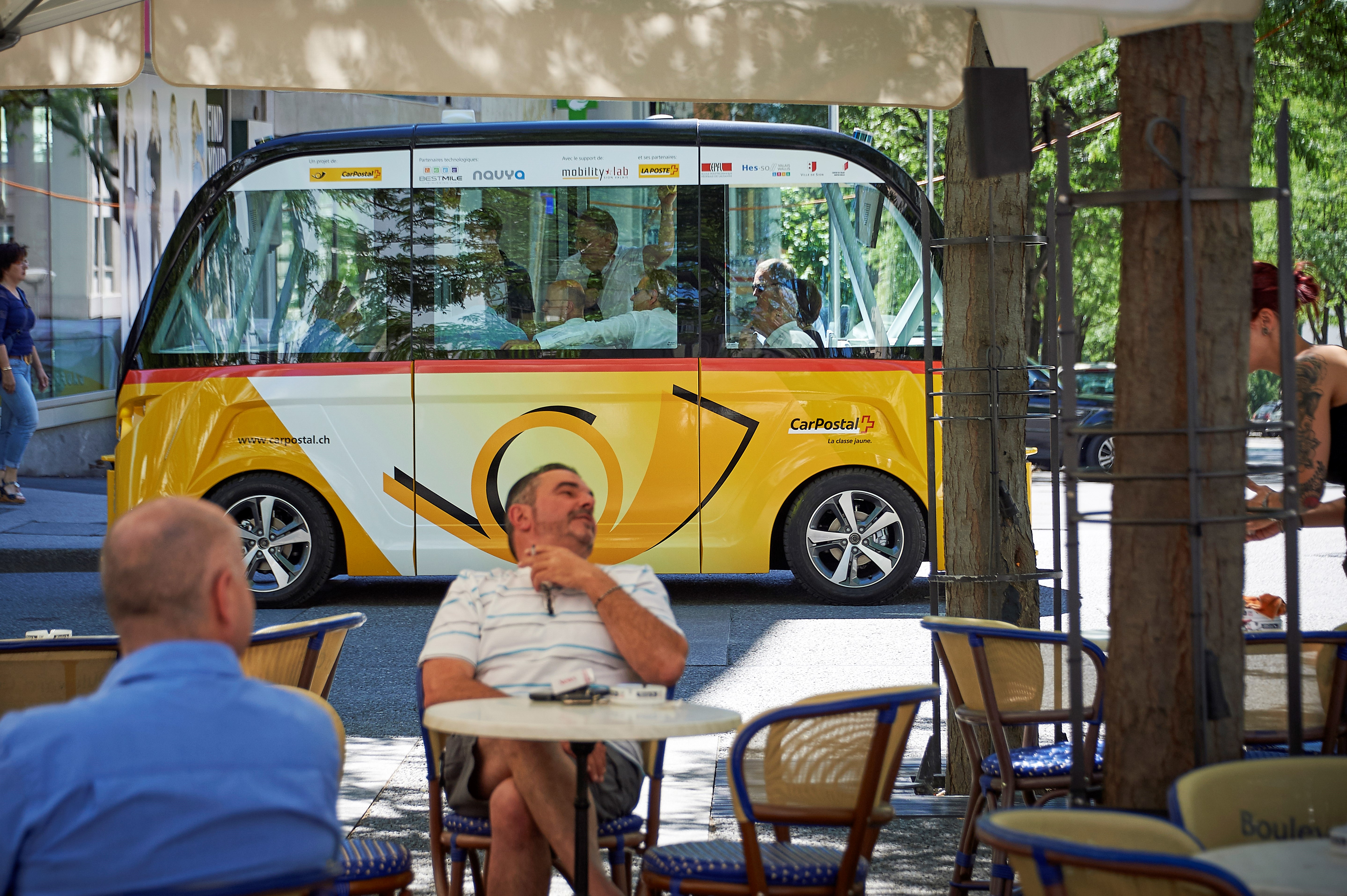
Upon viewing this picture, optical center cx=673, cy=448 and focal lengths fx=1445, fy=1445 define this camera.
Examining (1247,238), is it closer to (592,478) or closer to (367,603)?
(592,478)

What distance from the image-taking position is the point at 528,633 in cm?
405

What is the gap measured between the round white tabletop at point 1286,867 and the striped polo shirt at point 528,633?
5.76ft

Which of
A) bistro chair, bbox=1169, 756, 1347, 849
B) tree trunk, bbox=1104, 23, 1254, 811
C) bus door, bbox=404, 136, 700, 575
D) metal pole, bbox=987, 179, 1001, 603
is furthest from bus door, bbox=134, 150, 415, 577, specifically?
bistro chair, bbox=1169, 756, 1347, 849

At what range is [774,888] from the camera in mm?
3289

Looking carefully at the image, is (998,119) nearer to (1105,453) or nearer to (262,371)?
(262,371)

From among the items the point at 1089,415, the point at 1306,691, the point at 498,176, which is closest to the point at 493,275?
the point at 498,176

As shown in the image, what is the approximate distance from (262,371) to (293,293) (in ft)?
1.91

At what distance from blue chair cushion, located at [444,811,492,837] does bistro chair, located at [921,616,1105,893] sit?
1.40 meters

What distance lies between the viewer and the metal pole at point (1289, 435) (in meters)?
3.23

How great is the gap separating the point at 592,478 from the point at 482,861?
437 centimetres

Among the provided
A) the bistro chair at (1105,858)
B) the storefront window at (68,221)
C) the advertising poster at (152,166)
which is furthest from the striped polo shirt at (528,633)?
the advertising poster at (152,166)

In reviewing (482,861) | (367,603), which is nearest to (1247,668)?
(482,861)

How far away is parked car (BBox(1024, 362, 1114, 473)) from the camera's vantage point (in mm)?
21516

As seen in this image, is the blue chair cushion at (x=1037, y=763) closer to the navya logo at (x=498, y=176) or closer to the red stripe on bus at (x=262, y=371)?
the red stripe on bus at (x=262, y=371)
